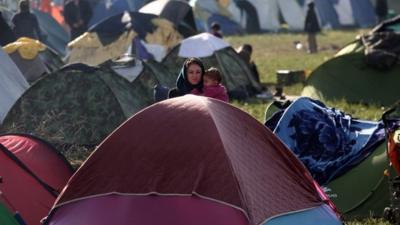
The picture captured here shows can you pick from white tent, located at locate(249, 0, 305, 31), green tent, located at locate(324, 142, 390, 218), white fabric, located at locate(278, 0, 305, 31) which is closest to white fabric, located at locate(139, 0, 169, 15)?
white tent, located at locate(249, 0, 305, 31)

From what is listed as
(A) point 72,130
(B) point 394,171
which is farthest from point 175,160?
(A) point 72,130

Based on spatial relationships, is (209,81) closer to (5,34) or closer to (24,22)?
(5,34)

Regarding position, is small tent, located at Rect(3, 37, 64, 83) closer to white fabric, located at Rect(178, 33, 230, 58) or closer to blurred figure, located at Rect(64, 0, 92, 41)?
white fabric, located at Rect(178, 33, 230, 58)

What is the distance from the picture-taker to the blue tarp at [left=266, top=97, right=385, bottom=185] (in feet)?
27.9

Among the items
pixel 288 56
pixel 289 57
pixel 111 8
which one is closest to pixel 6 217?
pixel 289 57

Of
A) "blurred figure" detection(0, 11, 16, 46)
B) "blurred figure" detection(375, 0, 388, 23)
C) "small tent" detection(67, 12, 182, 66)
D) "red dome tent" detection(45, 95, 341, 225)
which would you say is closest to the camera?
"red dome tent" detection(45, 95, 341, 225)

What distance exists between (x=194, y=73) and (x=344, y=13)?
23385mm

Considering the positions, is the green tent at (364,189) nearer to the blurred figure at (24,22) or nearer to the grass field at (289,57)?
the grass field at (289,57)

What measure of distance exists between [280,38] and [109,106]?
17.0m

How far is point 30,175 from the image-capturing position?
7.23 meters

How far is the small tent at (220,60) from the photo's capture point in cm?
1530

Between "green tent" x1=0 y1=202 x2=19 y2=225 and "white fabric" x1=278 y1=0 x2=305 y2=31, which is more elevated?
"green tent" x1=0 y1=202 x2=19 y2=225


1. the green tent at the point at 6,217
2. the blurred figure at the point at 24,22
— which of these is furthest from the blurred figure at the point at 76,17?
the green tent at the point at 6,217

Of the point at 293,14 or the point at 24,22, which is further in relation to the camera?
the point at 293,14
